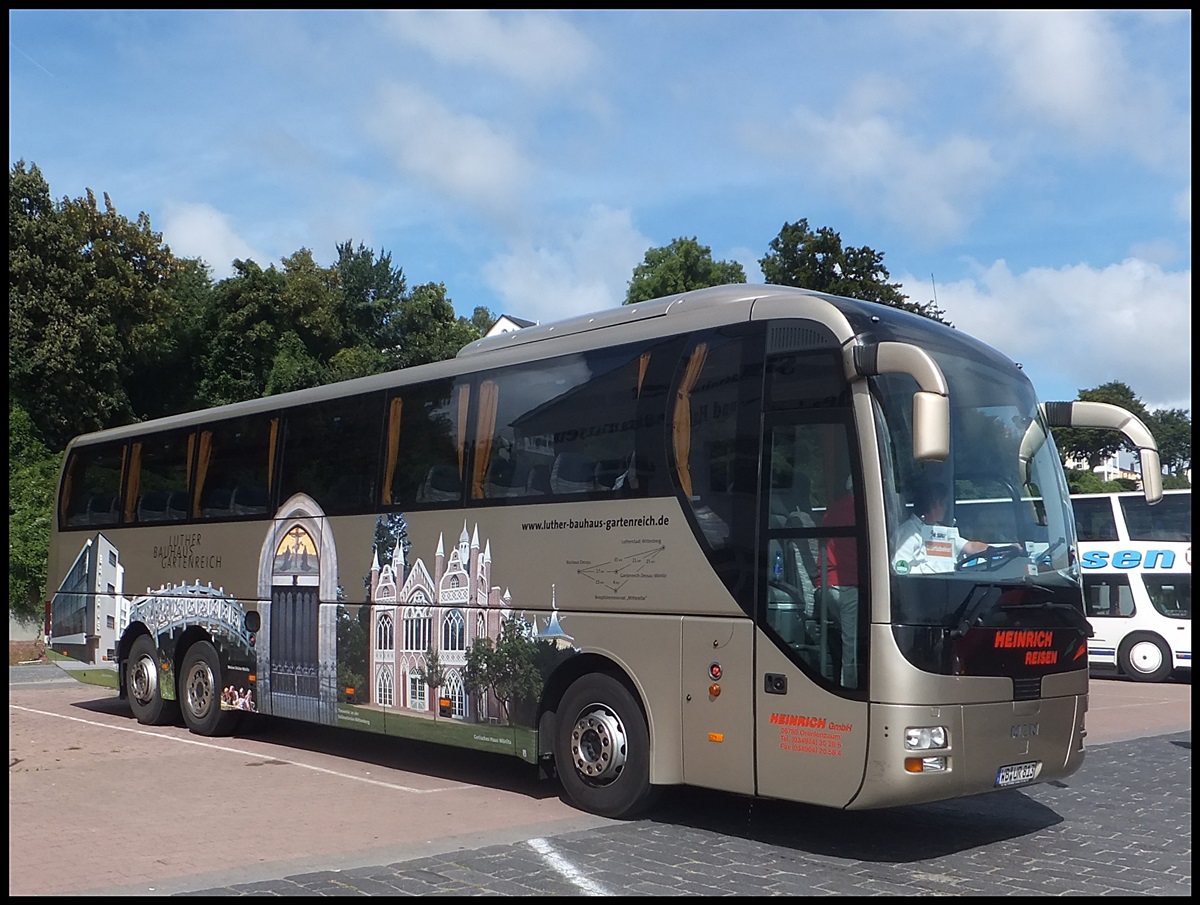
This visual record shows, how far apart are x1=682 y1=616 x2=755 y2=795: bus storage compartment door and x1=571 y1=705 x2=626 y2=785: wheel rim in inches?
26.5

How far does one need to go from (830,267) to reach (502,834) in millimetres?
26982

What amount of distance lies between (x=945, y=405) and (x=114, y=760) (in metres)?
8.84

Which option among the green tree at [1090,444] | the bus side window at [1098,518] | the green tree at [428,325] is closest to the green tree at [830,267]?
the bus side window at [1098,518]

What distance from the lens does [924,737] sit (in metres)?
7.33

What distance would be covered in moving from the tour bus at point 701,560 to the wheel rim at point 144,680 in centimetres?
310

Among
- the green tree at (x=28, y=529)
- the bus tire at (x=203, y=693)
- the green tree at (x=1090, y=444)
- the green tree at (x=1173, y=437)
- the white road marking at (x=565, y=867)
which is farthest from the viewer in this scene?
the green tree at (x=1173, y=437)

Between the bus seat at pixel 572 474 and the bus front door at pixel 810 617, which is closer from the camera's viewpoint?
the bus front door at pixel 810 617

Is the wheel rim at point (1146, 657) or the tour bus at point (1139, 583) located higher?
the tour bus at point (1139, 583)

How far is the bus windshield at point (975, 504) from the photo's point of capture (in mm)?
7531

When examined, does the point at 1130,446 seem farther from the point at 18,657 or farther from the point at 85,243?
the point at 85,243

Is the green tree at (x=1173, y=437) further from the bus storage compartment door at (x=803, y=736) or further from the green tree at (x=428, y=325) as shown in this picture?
the bus storage compartment door at (x=803, y=736)

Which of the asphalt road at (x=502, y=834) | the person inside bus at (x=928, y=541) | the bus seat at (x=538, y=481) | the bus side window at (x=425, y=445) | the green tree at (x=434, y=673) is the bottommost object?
the asphalt road at (x=502, y=834)

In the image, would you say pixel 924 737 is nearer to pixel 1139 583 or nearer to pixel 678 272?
pixel 1139 583

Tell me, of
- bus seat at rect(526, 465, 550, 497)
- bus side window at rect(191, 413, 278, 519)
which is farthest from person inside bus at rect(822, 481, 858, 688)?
bus side window at rect(191, 413, 278, 519)
